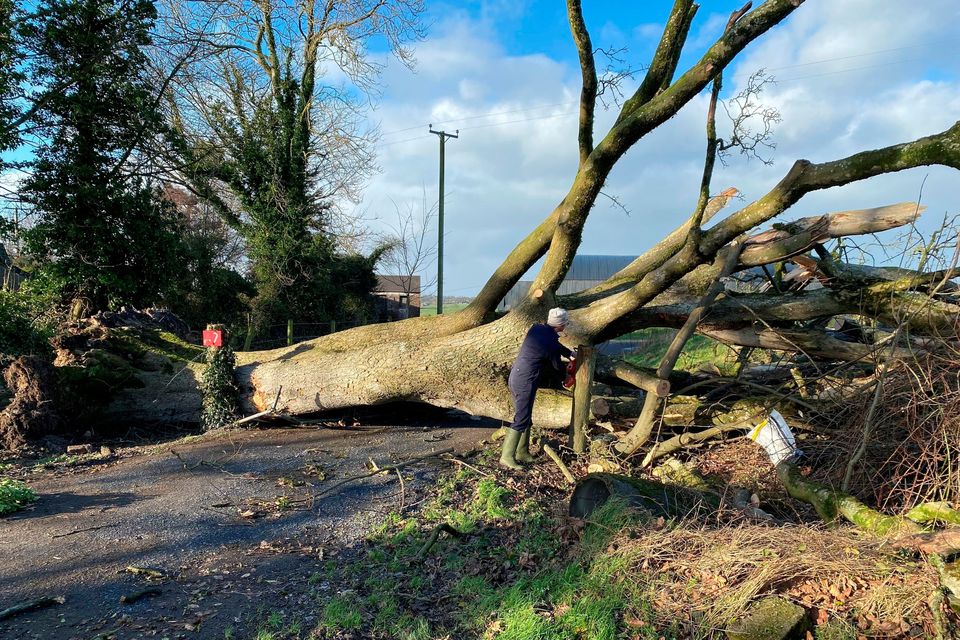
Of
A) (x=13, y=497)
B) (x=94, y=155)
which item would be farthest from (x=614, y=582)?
(x=94, y=155)

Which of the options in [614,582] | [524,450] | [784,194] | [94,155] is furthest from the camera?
[94,155]

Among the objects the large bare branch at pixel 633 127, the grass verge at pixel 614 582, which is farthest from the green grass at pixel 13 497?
the large bare branch at pixel 633 127

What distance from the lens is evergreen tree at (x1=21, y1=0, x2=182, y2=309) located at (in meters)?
12.6

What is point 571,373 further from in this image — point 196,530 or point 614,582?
point 196,530

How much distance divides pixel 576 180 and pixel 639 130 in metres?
1.04

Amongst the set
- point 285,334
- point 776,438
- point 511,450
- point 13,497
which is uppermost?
point 285,334

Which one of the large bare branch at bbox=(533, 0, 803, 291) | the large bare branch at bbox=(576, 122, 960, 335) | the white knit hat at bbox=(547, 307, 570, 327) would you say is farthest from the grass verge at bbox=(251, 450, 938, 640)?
the large bare branch at bbox=(533, 0, 803, 291)

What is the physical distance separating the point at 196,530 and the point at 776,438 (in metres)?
5.17

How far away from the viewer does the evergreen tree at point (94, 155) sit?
496 inches

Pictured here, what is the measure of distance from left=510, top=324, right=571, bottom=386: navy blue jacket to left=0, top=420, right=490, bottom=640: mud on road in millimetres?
1420

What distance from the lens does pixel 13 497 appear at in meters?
5.90

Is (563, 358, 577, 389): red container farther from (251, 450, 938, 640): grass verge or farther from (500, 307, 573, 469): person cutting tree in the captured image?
(251, 450, 938, 640): grass verge

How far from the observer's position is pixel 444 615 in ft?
13.6

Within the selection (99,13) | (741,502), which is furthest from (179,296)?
(741,502)
